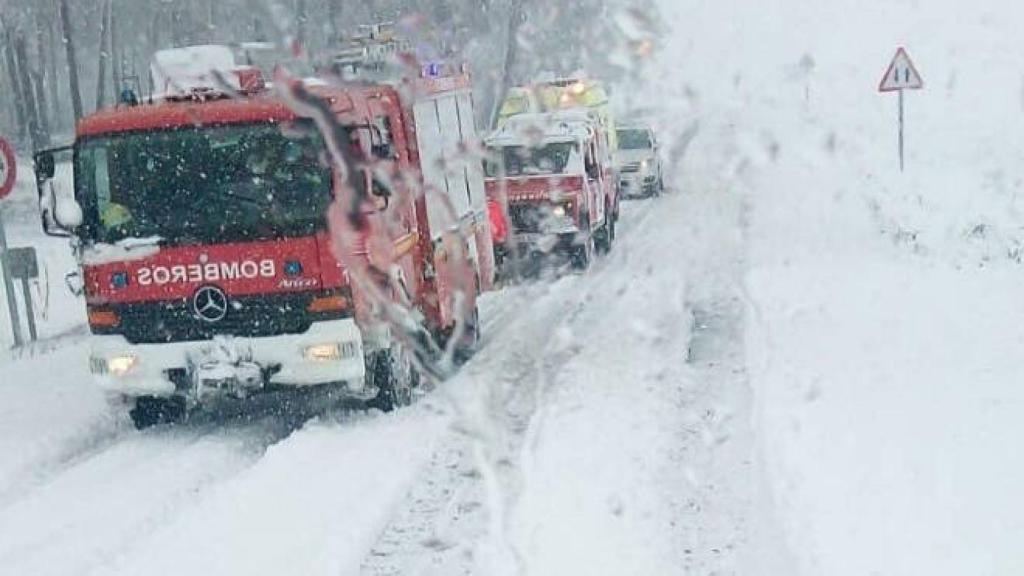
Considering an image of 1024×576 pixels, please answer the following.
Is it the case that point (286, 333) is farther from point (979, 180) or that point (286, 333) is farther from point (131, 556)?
point (979, 180)

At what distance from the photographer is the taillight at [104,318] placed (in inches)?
398

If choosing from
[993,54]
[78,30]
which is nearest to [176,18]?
[78,30]

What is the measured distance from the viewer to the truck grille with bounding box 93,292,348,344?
9.98m

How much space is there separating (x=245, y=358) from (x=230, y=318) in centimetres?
33

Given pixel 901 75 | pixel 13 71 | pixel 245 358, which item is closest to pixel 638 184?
pixel 901 75

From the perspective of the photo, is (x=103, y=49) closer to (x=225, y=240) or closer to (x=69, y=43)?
(x=69, y=43)

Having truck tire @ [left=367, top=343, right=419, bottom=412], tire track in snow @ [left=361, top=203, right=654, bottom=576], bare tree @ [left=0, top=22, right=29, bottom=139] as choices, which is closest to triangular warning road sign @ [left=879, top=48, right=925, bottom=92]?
tire track in snow @ [left=361, top=203, right=654, bottom=576]

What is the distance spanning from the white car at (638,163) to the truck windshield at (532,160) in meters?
9.69

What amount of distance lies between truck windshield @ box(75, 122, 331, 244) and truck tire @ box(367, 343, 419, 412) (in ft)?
4.96

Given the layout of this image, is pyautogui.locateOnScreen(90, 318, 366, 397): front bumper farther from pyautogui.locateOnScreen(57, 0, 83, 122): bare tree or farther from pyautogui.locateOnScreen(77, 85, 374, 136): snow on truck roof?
pyautogui.locateOnScreen(57, 0, 83, 122): bare tree

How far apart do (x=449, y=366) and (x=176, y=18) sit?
35636 millimetres

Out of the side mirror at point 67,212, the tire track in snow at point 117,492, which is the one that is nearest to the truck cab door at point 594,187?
the tire track in snow at point 117,492

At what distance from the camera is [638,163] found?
98.2ft

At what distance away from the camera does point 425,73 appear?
519 inches
